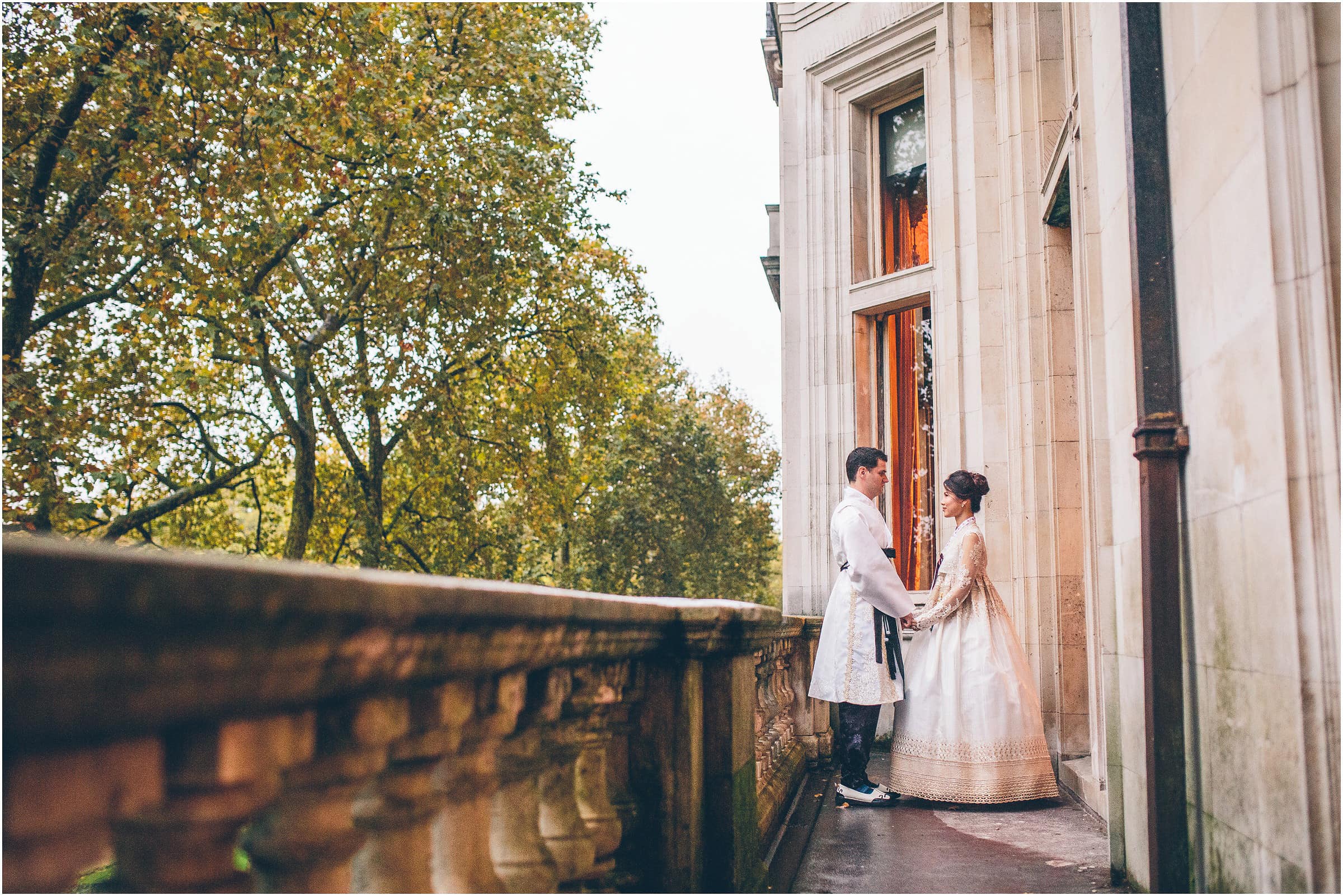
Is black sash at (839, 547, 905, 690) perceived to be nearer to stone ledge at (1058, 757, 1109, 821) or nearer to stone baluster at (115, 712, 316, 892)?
stone ledge at (1058, 757, 1109, 821)

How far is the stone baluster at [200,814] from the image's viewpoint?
1.09 meters

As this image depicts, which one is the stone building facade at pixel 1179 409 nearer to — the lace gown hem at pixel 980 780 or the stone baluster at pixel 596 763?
the lace gown hem at pixel 980 780

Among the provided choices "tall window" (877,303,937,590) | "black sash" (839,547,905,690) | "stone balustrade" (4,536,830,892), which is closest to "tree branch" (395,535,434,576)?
"tall window" (877,303,937,590)

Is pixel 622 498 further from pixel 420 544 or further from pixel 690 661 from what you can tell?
pixel 690 661

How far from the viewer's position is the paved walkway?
431 centimetres

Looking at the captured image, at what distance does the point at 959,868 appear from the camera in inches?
181

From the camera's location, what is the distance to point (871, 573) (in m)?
6.51

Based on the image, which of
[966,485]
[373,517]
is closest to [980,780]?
[966,485]

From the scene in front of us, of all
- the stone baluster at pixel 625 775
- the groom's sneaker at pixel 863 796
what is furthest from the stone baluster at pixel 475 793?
the groom's sneaker at pixel 863 796

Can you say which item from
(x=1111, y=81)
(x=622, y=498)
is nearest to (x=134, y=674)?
(x=1111, y=81)

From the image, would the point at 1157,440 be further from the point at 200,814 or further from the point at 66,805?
the point at 66,805

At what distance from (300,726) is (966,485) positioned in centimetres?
590

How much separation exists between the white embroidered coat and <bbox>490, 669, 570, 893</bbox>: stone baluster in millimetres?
4572

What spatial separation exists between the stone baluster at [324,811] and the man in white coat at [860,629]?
5.31m
